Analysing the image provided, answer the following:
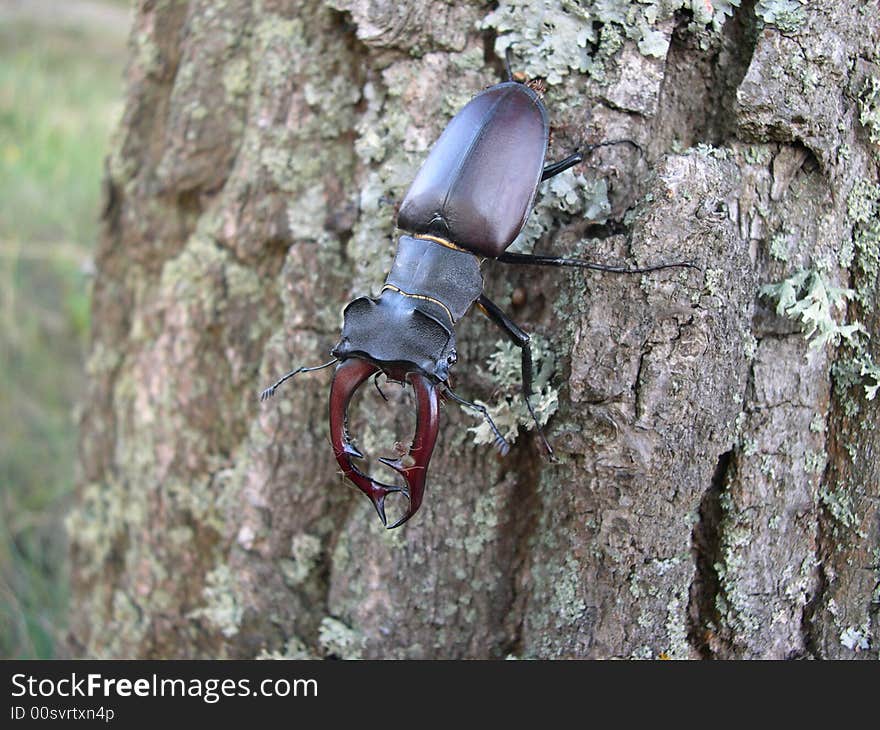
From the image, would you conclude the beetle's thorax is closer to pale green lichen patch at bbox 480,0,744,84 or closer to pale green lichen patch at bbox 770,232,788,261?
pale green lichen patch at bbox 480,0,744,84

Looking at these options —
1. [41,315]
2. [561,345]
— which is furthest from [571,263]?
[41,315]

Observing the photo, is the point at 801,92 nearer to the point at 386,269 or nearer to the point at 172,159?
the point at 386,269

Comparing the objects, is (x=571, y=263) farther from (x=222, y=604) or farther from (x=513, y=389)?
(x=222, y=604)

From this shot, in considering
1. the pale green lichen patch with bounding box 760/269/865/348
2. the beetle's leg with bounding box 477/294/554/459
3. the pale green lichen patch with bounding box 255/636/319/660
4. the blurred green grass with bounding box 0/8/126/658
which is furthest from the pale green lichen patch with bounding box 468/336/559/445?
the blurred green grass with bounding box 0/8/126/658

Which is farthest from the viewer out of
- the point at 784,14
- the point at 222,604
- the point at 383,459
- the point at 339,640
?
the point at 222,604

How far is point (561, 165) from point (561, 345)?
395 millimetres

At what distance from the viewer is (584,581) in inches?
60.9

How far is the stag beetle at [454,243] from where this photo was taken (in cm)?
147

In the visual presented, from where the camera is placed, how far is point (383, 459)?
4.25 feet

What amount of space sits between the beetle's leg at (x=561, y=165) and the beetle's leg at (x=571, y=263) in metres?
0.18

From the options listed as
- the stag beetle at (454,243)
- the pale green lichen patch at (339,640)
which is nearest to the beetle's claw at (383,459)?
the stag beetle at (454,243)

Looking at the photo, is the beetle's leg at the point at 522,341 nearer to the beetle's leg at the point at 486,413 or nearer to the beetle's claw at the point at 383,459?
the beetle's leg at the point at 486,413

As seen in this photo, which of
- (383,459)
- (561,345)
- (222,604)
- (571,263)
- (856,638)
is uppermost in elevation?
(571,263)

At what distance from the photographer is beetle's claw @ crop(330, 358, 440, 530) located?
1.34 meters
